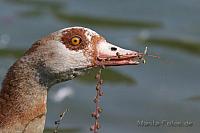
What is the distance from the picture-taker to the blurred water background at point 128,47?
977cm

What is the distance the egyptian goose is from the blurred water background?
3.49m

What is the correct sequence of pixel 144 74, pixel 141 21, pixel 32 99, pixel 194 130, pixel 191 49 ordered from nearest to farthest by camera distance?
1. pixel 32 99
2. pixel 194 130
3. pixel 144 74
4. pixel 191 49
5. pixel 141 21

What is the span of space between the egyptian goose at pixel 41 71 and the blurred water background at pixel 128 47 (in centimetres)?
349

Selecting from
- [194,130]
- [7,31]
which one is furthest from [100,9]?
[194,130]

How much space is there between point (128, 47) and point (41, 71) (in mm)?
5923

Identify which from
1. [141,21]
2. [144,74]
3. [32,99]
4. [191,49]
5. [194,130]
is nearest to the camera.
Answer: [32,99]

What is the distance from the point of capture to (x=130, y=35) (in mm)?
11883

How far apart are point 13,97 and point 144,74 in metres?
5.35

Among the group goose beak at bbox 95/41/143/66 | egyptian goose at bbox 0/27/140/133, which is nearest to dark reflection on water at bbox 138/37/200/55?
goose beak at bbox 95/41/143/66

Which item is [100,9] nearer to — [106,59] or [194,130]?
[194,130]

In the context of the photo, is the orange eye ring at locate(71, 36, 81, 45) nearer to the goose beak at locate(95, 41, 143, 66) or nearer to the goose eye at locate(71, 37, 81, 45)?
the goose eye at locate(71, 37, 81, 45)

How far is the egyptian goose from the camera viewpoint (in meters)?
5.41

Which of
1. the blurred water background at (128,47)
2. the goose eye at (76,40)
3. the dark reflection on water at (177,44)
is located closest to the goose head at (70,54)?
the goose eye at (76,40)

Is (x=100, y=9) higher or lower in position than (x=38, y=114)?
higher
